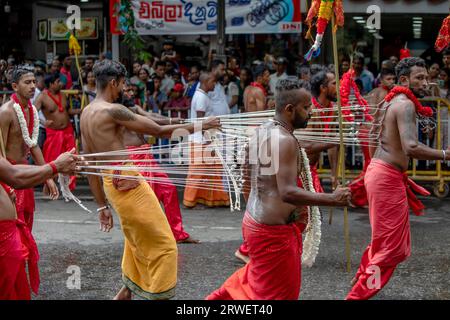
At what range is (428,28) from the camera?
17.0 m

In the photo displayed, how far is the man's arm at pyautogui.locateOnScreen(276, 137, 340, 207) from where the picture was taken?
4.47 metres

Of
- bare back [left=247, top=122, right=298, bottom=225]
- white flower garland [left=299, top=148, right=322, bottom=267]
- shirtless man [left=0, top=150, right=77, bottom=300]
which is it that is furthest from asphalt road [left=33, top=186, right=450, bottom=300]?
bare back [left=247, top=122, right=298, bottom=225]

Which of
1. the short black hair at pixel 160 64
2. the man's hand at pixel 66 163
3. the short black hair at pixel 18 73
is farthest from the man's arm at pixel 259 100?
the man's hand at pixel 66 163

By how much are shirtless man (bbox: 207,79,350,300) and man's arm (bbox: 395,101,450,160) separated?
44.9 inches

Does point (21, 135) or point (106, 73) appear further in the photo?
point (21, 135)

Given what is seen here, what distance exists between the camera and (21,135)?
21.9 feet

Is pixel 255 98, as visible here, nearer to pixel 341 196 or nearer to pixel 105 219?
pixel 105 219

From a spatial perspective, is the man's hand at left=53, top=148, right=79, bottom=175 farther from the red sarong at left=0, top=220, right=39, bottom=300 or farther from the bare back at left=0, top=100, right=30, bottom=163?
the bare back at left=0, top=100, right=30, bottom=163

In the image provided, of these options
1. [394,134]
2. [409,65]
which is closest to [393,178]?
[394,134]

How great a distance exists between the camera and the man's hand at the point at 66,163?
448 cm

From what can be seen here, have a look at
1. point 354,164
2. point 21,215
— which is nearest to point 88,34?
point 354,164

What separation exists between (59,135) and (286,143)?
6.96m

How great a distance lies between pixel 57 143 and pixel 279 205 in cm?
685

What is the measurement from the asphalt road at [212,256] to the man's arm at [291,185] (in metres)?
1.90
